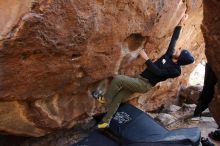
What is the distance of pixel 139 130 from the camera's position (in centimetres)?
701

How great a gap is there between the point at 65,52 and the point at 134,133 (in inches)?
87.8

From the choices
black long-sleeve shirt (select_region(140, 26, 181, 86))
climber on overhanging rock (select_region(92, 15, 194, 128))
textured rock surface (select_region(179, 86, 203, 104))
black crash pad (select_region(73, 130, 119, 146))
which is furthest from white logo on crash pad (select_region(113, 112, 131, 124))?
textured rock surface (select_region(179, 86, 203, 104))

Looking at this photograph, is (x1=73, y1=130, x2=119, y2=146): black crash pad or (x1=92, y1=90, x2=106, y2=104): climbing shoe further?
(x1=73, y1=130, x2=119, y2=146): black crash pad

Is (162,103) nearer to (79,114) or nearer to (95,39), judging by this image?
(79,114)

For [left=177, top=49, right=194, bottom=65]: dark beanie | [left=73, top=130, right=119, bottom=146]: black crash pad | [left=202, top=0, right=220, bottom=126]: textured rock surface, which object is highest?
[left=202, top=0, right=220, bottom=126]: textured rock surface

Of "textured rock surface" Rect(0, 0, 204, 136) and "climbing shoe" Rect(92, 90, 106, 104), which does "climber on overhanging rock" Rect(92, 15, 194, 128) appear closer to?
"climbing shoe" Rect(92, 90, 106, 104)

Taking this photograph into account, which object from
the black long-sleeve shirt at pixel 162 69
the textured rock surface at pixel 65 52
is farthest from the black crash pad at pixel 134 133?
the black long-sleeve shirt at pixel 162 69

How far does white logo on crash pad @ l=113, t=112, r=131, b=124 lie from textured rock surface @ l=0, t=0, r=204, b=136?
1.63ft

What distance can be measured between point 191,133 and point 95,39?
2392 mm

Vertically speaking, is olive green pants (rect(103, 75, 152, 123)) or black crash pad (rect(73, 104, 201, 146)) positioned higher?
olive green pants (rect(103, 75, 152, 123))

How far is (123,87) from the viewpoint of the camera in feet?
20.3


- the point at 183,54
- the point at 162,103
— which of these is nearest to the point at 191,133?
the point at 183,54

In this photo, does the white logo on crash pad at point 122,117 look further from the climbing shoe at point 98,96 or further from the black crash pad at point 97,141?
the climbing shoe at point 98,96

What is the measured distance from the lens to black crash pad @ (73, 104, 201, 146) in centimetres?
653
